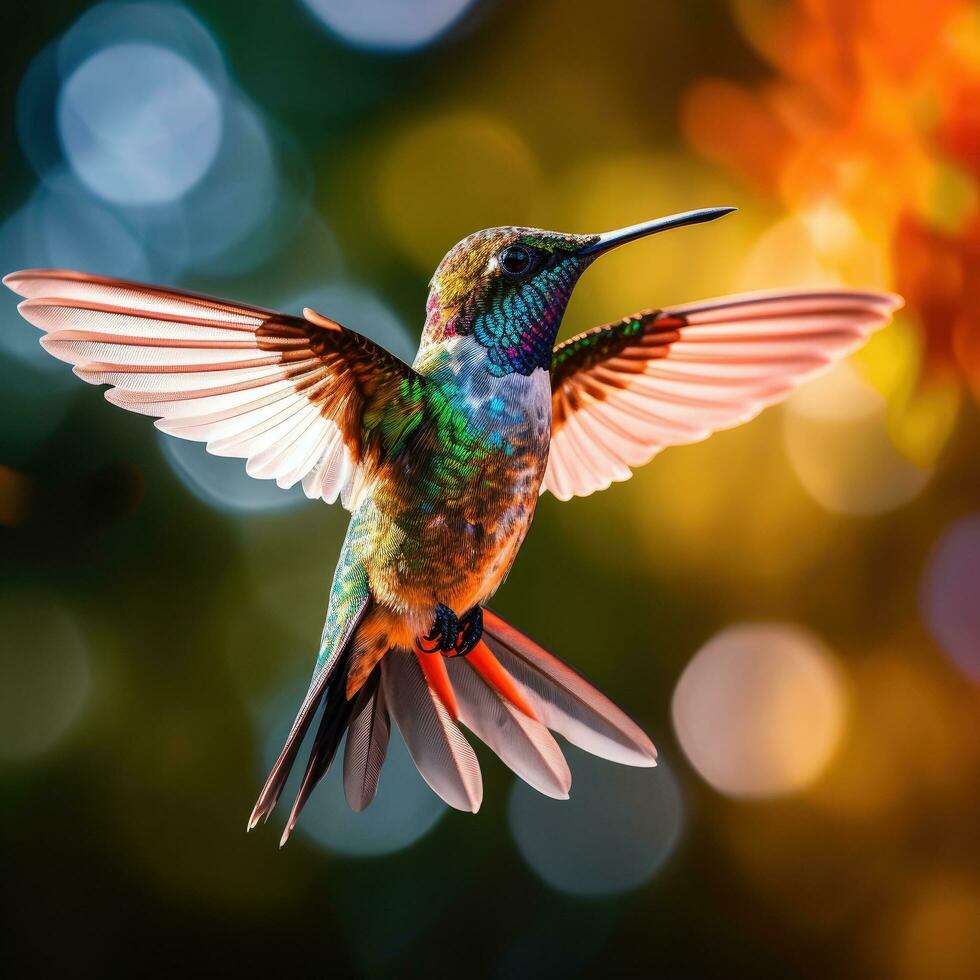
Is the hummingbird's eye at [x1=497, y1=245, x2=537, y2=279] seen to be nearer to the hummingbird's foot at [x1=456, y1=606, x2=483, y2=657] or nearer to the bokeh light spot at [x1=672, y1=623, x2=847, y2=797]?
the hummingbird's foot at [x1=456, y1=606, x2=483, y2=657]

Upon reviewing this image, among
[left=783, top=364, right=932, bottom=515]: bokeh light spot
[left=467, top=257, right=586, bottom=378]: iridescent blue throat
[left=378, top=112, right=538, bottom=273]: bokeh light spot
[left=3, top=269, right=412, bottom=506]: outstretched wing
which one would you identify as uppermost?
[left=378, top=112, right=538, bottom=273]: bokeh light spot

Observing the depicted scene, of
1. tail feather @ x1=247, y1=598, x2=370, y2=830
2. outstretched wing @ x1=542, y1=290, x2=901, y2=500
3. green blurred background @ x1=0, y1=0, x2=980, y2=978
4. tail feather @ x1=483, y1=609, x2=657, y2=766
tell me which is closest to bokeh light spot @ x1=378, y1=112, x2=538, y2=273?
green blurred background @ x1=0, y1=0, x2=980, y2=978

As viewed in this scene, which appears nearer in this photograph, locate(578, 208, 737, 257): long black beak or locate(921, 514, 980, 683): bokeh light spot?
locate(578, 208, 737, 257): long black beak

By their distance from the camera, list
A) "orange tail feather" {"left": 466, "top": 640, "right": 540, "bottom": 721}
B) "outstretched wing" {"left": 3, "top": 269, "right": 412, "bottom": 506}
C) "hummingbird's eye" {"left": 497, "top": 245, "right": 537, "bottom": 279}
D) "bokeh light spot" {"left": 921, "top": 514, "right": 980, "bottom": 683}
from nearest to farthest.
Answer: "outstretched wing" {"left": 3, "top": 269, "right": 412, "bottom": 506}, "hummingbird's eye" {"left": 497, "top": 245, "right": 537, "bottom": 279}, "orange tail feather" {"left": 466, "top": 640, "right": 540, "bottom": 721}, "bokeh light spot" {"left": 921, "top": 514, "right": 980, "bottom": 683}

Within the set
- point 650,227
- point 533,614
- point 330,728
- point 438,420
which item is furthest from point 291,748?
point 533,614

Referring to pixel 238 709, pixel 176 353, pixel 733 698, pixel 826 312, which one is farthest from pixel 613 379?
pixel 238 709

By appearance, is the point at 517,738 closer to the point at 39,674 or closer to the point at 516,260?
the point at 516,260
